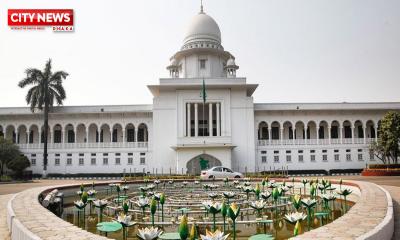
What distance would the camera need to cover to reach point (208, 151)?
114 ft

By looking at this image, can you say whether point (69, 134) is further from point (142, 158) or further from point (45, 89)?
point (142, 158)

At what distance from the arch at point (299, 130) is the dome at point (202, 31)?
512 inches

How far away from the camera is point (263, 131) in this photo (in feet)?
135

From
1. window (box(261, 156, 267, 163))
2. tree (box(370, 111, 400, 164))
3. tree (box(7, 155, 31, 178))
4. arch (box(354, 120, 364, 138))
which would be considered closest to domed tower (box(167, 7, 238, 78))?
window (box(261, 156, 267, 163))

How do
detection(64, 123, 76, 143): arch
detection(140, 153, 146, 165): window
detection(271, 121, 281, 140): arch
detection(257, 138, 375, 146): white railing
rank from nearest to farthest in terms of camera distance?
detection(140, 153, 146, 165): window, detection(257, 138, 375, 146): white railing, detection(271, 121, 281, 140): arch, detection(64, 123, 76, 143): arch

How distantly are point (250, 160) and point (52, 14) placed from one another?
78.0ft

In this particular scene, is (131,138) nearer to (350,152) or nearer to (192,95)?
(192,95)

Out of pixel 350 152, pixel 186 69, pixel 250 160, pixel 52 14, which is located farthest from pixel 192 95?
pixel 52 14

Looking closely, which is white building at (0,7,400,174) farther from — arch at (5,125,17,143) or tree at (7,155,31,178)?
tree at (7,155,31,178)

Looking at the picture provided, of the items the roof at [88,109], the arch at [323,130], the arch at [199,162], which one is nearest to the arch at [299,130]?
the arch at [323,130]

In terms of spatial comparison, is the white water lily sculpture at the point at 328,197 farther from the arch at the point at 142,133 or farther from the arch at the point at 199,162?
the arch at the point at 142,133

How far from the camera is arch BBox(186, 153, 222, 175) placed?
35.0 m

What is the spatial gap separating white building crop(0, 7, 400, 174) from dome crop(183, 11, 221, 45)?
5.0 inches

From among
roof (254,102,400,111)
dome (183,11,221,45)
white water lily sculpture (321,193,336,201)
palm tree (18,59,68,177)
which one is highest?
dome (183,11,221,45)
